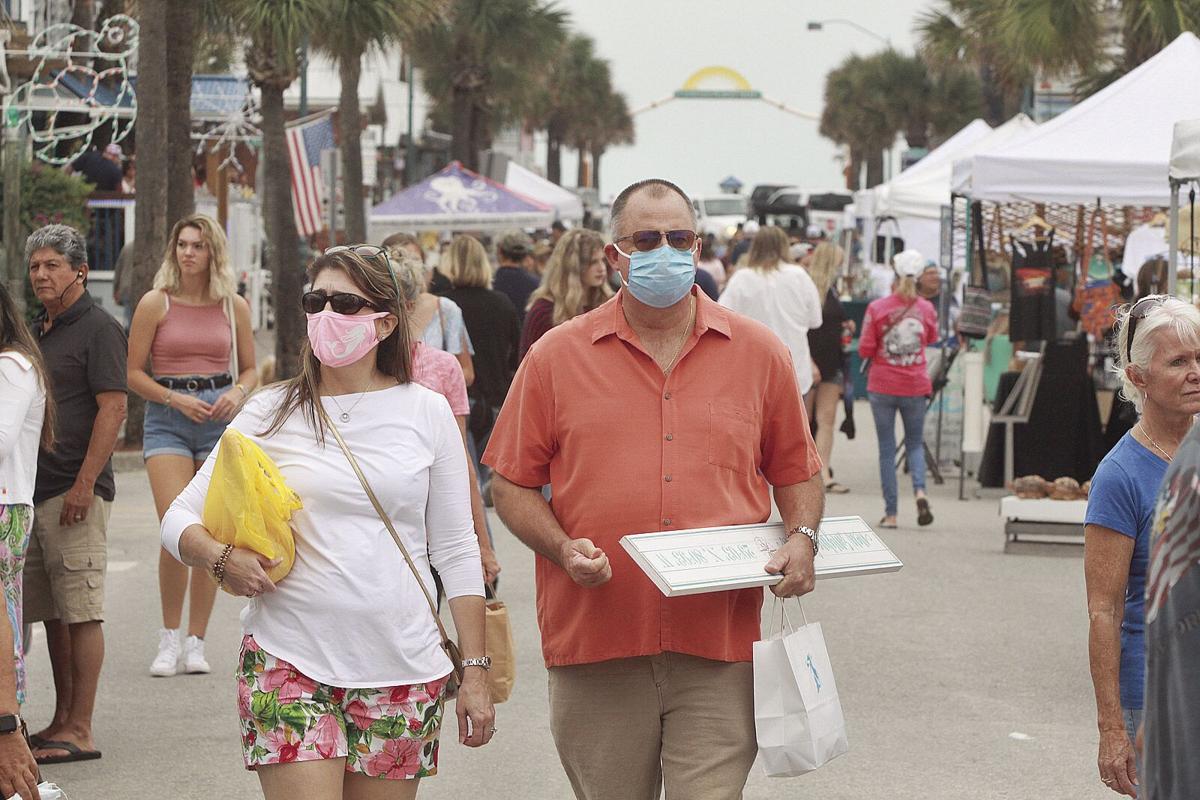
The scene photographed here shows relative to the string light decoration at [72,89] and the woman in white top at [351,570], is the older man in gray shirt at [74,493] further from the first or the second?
the string light decoration at [72,89]

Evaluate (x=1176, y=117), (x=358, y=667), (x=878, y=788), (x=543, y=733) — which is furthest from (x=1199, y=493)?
(x=1176, y=117)

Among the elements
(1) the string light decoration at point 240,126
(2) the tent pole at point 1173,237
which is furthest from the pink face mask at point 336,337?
(1) the string light decoration at point 240,126

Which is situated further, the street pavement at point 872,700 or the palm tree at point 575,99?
the palm tree at point 575,99

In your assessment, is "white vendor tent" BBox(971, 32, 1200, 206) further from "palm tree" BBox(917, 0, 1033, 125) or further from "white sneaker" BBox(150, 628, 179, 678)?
"palm tree" BBox(917, 0, 1033, 125)

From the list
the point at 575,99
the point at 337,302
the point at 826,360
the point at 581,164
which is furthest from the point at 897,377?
the point at 581,164

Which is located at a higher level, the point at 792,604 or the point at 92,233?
the point at 92,233

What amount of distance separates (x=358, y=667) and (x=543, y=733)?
129 inches

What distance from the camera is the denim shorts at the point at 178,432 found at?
7.59 meters

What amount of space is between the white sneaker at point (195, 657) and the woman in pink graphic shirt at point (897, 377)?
594 centimetres

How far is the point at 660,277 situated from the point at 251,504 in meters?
1.01

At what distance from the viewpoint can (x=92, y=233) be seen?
2356 centimetres

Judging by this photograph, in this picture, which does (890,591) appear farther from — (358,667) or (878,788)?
(358,667)

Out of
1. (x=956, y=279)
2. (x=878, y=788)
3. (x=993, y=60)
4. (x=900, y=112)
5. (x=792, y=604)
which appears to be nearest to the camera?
(x=878, y=788)

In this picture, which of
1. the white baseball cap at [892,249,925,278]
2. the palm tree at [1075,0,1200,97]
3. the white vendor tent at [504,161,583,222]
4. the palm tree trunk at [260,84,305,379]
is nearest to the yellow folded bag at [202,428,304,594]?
the white baseball cap at [892,249,925,278]
